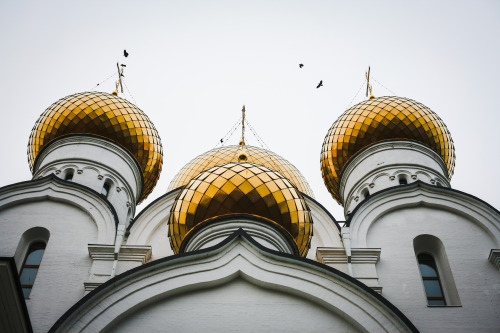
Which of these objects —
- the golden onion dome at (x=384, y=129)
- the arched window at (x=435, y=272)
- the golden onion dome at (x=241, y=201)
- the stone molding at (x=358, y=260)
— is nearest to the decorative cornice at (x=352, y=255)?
the stone molding at (x=358, y=260)

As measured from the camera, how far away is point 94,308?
21.2 feet

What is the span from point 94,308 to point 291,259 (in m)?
2.29

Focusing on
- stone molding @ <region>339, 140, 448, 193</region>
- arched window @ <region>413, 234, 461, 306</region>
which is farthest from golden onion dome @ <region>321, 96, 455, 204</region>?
arched window @ <region>413, 234, 461, 306</region>

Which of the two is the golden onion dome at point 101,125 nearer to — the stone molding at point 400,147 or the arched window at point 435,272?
the stone molding at point 400,147

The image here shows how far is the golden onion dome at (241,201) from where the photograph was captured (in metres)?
8.01

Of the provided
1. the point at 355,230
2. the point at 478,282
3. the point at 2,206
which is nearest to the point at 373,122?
the point at 355,230

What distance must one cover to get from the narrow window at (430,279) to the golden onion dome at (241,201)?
1.76 meters

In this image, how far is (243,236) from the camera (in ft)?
23.2

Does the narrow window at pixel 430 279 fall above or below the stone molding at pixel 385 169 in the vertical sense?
below

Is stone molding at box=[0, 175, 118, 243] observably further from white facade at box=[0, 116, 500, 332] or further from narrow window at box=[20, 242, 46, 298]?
narrow window at box=[20, 242, 46, 298]

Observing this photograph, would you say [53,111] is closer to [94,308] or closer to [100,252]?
[100,252]

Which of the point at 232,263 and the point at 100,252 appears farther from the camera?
the point at 100,252

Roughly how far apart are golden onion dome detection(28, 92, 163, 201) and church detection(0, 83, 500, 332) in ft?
0.09

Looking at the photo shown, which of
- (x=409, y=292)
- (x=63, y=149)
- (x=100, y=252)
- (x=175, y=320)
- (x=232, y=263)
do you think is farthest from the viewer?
(x=63, y=149)
